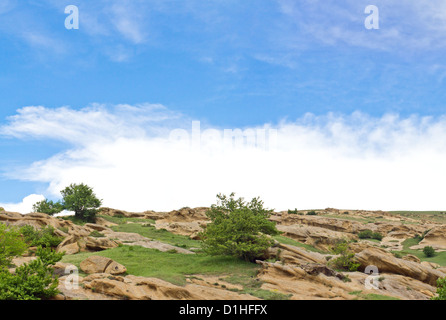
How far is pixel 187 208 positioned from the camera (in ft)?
315

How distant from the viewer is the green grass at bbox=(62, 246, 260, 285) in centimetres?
3006

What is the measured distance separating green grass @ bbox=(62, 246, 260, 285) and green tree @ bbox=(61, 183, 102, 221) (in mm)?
38601

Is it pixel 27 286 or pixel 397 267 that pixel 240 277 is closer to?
pixel 27 286

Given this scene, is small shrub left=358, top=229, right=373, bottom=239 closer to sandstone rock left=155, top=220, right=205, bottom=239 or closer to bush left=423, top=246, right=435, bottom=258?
bush left=423, top=246, right=435, bottom=258

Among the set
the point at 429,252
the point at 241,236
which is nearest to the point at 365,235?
the point at 429,252

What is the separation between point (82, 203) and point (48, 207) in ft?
39.5

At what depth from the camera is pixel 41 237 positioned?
145 ft

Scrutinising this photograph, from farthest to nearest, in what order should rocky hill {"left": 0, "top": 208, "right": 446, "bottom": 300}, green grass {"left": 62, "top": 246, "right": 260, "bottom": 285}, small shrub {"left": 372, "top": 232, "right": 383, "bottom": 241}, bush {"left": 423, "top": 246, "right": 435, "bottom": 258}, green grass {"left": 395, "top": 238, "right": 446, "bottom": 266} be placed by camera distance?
small shrub {"left": 372, "top": 232, "right": 383, "bottom": 241}
bush {"left": 423, "top": 246, "right": 435, "bottom": 258}
green grass {"left": 395, "top": 238, "right": 446, "bottom": 266}
green grass {"left": 62, "top": 246, "right": 260, "bottom": 285}
rocky hill {"left": 0, "top": 208, "right": 446, "bottom": 300}

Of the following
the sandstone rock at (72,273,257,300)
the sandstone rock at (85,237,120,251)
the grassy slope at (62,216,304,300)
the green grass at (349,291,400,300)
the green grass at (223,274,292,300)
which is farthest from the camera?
the sandstone rock at (85,237,120,251)

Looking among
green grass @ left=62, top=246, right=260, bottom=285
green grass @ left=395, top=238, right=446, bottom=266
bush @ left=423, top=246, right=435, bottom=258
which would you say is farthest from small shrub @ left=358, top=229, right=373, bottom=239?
green grass @ left=62, top=246, right=260, bottom=285

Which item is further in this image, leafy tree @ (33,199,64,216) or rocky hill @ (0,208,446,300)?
leafy tree @ (33,199,64,216)
